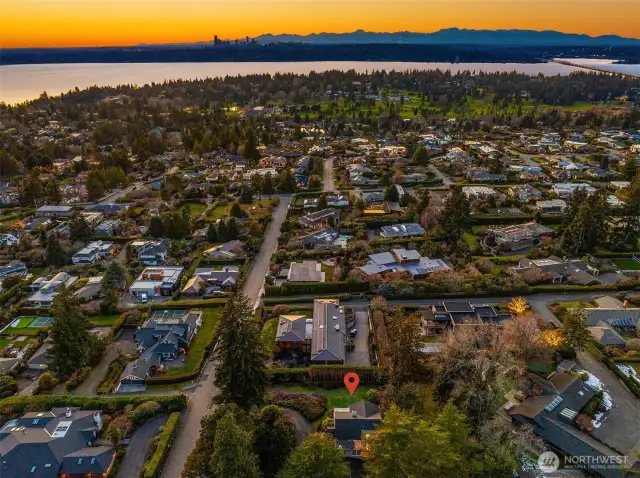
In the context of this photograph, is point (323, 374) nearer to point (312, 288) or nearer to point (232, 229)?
point (312, 288)

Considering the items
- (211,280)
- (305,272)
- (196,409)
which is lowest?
(196,409)

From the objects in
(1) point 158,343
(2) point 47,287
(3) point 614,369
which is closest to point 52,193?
(2) point 47,287

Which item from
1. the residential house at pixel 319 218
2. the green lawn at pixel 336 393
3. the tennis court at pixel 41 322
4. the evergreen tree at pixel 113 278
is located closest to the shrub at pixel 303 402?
the green lawn at pixel 336 393

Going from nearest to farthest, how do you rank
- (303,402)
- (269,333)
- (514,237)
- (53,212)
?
(303,402), (269,333), (514,237), (53,212)

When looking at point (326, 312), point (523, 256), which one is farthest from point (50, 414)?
point (523, 256)

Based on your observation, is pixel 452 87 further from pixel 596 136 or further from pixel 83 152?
pixel 83 152

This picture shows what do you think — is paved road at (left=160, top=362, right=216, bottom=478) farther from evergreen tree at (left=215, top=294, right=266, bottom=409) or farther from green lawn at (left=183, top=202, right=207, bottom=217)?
green lawn at (left=183, top=202, right=207, bottom=217)
